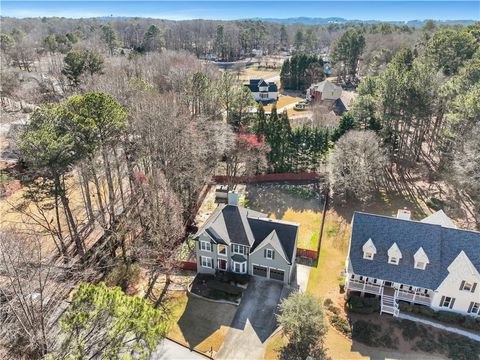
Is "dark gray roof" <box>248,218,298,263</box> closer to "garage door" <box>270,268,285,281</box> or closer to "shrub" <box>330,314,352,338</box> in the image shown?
"garage door" <box>270,268,285,281</box>

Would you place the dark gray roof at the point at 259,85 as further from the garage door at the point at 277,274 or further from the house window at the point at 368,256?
the house window at the point at 368,256

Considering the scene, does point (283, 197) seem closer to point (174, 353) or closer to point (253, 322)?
point (253, 322)

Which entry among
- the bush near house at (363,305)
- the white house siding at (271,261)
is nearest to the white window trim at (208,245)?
the white house siding at (271,261)

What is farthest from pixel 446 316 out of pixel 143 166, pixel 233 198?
pixel 143 166

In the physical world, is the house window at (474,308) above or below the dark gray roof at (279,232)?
below

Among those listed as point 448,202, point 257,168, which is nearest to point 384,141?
point 448,202
